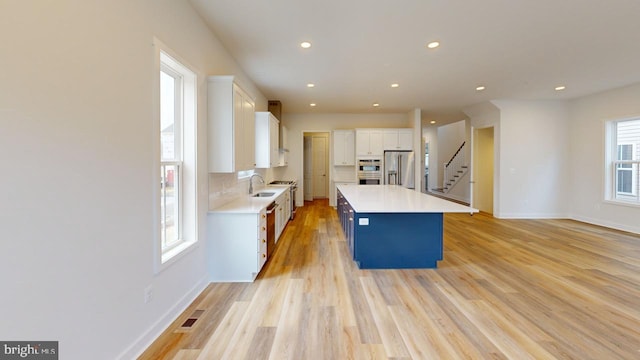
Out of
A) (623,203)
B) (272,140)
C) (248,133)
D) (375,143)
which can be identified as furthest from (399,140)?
(248,133)

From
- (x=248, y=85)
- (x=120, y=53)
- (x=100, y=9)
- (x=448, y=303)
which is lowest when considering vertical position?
(x=448, y=303)

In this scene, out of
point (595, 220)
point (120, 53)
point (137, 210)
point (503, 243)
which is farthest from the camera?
point (595, 220)

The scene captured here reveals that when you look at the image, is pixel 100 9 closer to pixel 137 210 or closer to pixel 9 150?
pixel 9 150

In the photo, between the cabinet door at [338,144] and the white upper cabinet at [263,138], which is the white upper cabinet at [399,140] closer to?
the cabinet door at [338,144]

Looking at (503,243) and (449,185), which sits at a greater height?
(449,185)

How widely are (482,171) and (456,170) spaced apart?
3.11 m

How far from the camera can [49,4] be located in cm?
137

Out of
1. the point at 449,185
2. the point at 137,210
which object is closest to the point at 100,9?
the point at 137,210

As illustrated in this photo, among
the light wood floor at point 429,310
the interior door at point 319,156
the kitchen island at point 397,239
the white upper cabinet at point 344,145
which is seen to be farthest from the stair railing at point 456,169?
the kitchen island at point 397,239

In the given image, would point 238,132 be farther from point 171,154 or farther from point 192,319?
point 192,319

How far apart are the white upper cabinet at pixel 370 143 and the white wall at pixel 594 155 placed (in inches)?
177

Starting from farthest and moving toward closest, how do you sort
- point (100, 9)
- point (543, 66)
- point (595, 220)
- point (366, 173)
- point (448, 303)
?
point (366, 173) → point (595, 220) → point (543, 66) → point (448, 303) → point (100, 9)

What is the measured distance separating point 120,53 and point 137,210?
3.36ft

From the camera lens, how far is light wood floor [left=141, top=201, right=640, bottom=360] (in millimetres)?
2107
